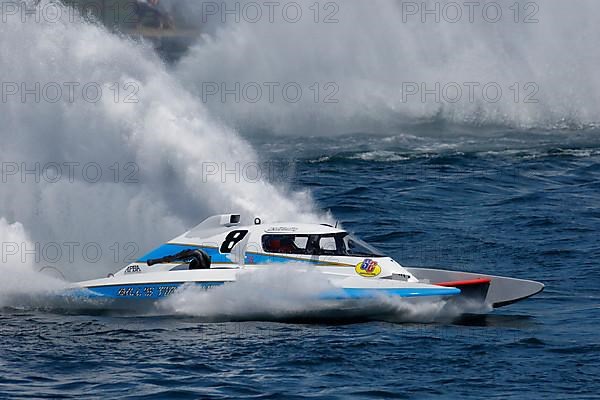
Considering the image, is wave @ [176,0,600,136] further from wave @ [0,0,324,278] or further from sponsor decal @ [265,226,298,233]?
sponsor decal @ [265,226,298,233]

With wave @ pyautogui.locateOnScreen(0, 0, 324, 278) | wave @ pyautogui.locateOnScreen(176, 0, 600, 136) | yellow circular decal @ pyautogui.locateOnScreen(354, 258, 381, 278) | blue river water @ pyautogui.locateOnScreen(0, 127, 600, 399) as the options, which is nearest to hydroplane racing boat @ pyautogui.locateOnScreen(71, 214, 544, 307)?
yellow circular decal @ pyautogui.locateOnScreen(354, 258, 381, 278)

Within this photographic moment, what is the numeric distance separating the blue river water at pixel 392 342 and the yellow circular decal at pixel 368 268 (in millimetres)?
799

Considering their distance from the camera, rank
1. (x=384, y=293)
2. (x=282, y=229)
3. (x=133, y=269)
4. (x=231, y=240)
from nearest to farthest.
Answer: (x=384, y=293)
(x=282, y=229)
(x=231, y=240)
(x=133, y=269)

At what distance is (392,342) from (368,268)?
216 cm

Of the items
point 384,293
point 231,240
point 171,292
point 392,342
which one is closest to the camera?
point 392,342

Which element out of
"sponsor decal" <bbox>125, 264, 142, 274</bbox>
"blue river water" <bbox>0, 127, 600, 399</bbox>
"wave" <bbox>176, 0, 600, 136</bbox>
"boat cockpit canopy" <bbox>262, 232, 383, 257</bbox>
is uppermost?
"wave" <bbox>176, 0, 600, 136</bbox>

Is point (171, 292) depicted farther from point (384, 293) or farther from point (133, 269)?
point (384, 293)

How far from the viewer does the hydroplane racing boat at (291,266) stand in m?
15.6

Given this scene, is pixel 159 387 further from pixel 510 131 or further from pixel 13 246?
pixel 510 131

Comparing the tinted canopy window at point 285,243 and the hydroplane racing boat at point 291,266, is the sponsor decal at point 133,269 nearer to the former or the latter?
the hydroplane racing boat at point 291,266

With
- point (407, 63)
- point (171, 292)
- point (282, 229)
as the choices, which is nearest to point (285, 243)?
point (282, 229)

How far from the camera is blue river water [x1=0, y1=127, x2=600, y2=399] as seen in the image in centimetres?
1220

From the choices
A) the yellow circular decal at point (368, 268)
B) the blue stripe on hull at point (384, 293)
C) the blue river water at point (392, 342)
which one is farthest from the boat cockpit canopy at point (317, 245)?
the blue river water at point (392, 342)

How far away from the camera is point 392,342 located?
14070 mm
